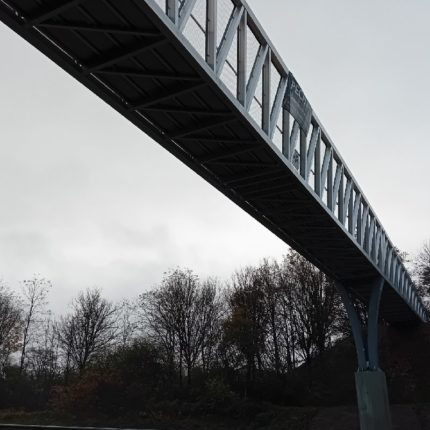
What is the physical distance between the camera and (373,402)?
2575 centimetres

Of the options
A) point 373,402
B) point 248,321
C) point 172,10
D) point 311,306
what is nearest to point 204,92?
point 172,10

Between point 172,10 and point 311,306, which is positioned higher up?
point 311,306

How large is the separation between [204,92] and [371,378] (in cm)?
2100

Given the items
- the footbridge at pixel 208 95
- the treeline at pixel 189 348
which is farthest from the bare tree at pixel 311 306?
the footbridge at pixel 208 95

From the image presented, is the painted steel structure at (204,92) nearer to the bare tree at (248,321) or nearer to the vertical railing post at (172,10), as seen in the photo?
the vertical railing post at (172,10)

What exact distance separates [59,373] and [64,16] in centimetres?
4675

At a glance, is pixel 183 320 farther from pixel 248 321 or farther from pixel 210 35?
pixel 210 35

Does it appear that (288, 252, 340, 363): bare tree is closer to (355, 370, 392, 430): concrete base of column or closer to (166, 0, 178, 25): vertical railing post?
(355, 370, 392, 430): concrete base of column

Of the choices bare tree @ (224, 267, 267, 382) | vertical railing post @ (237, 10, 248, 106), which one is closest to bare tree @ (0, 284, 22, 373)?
bare tree @ (224, 267, 267, 382)

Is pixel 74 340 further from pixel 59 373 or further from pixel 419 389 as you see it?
pixel 419 389

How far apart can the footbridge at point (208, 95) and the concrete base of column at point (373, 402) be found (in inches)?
336

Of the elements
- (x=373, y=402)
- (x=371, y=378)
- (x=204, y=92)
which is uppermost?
(x=204, y=92)

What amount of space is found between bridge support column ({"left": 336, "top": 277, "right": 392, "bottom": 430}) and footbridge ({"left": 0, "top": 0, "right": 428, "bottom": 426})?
746cm

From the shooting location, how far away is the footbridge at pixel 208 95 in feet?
29.7
